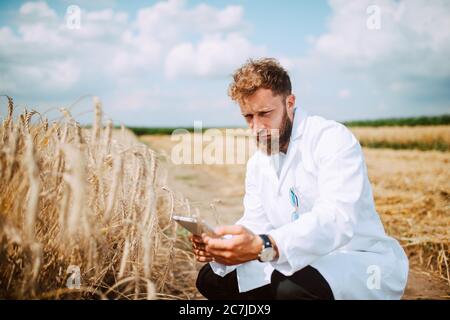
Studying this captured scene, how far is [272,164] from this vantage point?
243cm

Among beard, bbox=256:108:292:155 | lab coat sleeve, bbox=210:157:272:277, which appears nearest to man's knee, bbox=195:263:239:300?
lab coat sleeve, bbox=210:157:272:277

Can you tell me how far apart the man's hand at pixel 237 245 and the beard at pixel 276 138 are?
79 cm

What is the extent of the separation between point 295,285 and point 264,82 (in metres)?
1.20

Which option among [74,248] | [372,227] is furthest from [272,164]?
[74,248]

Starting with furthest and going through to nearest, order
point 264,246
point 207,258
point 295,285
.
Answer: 1. point 207,258
2. point 295,285
3. point 264,246

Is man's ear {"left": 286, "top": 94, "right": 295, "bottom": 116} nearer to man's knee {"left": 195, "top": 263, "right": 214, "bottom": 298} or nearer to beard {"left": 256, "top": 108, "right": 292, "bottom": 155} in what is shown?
beard {"left": 256, "top": 108, "right": 292, "bottom": 155}

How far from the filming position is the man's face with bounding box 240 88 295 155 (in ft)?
7.58

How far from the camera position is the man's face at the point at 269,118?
2.31 metres

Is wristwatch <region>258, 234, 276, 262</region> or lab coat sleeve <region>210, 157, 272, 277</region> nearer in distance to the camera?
wristwatch <region>258, 234, 276, 262</region>

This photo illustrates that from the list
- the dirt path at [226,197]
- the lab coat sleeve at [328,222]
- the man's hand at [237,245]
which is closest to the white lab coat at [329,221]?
the lab coat sleeve at [328,222]

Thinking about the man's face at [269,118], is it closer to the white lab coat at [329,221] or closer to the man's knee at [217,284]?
the white lab coat at [329,221]

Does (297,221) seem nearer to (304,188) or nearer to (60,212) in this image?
(304,188)
